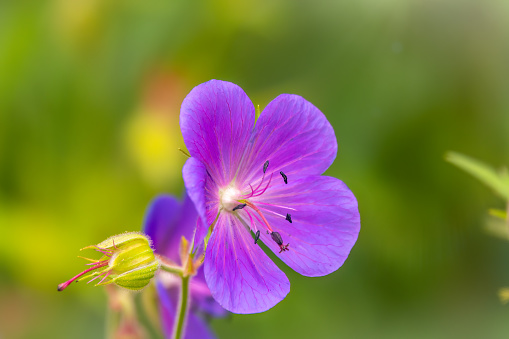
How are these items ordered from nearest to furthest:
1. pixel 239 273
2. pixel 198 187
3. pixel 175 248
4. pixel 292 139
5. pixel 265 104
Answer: pixel 198 187, pixel 239 273, pixel 292 139, pixel 175 248, pixel 265 104

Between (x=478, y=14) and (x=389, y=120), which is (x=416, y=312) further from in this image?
(x=478, y=14)

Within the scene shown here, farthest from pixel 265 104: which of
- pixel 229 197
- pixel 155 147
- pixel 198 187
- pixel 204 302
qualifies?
pixel 198 187

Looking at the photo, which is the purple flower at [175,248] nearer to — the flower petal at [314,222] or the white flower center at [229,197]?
the white flower center at [229,197]

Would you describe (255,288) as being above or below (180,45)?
below

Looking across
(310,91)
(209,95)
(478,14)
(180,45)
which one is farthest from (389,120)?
(209,95)

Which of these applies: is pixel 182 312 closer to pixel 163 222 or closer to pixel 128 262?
pixel 128 262

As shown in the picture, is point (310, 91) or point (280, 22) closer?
point (310, 91)

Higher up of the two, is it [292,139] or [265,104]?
[292,139]
